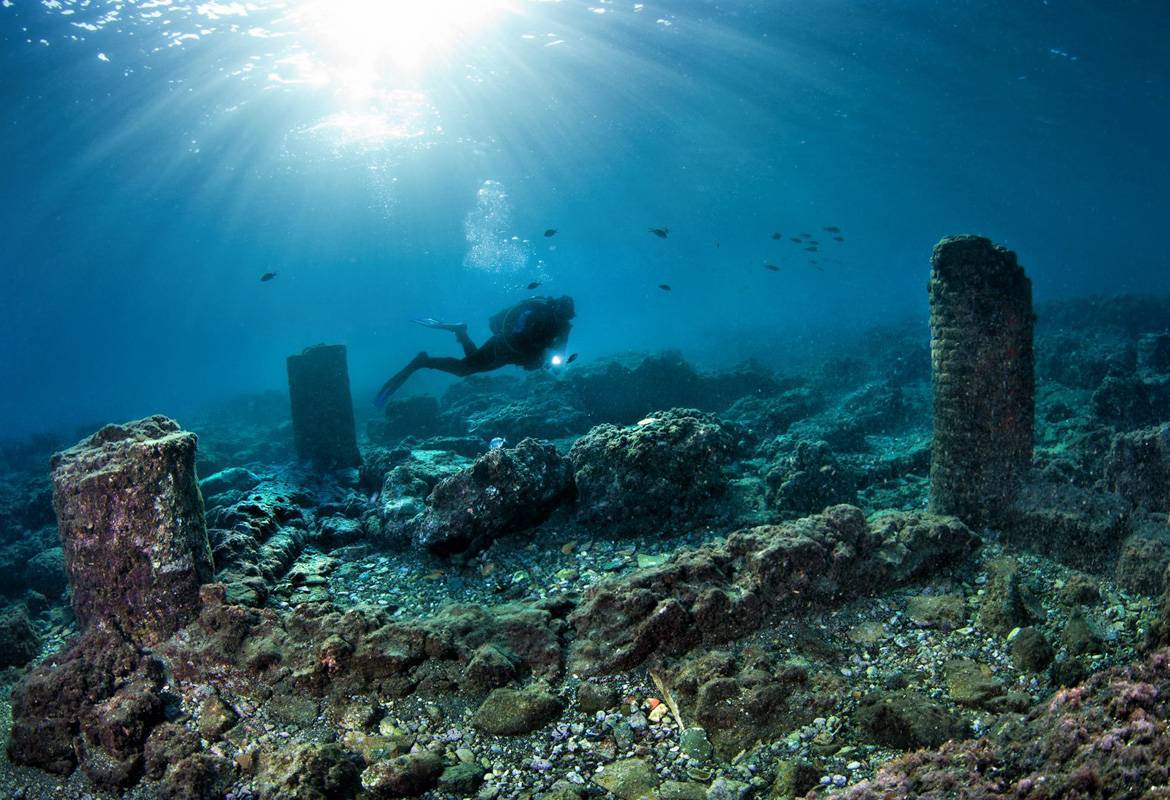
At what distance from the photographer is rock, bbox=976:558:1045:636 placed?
3.69 m

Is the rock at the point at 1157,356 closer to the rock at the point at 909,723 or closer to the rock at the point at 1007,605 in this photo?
the rock at the point at 1007,605

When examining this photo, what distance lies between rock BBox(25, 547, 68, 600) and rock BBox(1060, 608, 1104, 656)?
12124 millimetres

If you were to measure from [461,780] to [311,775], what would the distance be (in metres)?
0.77

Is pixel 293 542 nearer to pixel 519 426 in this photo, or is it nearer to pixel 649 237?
pixel 519 426

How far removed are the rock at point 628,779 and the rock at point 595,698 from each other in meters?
0.42

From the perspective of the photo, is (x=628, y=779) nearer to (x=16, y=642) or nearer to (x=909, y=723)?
(x=909, y=723)

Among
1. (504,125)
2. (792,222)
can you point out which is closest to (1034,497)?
(504,125)

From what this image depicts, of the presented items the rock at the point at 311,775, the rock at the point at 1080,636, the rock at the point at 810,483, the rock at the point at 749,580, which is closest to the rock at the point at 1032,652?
the rock at the point at 1080,636

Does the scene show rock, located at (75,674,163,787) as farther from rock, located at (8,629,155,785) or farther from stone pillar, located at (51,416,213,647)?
stone pillar, located at (51,416,213,647)

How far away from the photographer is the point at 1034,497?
484 cm

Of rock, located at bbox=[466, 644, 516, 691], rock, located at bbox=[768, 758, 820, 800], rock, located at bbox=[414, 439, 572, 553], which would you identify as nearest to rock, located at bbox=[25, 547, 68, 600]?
rock, located at bbox=[414, 439, 572, 553]

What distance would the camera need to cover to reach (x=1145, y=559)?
13.1 ft

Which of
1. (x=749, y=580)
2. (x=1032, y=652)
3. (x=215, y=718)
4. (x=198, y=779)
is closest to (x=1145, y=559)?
(x=1032, y=652)

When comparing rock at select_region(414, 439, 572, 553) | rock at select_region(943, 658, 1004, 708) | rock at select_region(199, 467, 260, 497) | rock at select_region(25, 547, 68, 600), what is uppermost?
rock at select_region(943, 658, 1004, 708)
